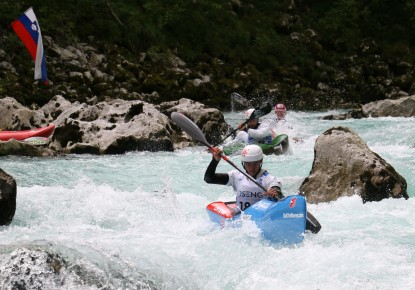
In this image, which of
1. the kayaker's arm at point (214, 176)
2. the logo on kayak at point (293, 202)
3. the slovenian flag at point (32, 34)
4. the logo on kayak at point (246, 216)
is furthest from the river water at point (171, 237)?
the slovenian flag at point (32, 34)

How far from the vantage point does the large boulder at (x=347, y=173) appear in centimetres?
819

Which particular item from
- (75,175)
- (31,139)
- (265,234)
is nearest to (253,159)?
(265,234)

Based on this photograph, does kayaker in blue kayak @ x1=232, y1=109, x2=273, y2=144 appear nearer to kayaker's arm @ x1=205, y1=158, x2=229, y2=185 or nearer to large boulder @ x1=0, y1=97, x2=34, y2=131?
large boulder @ x1=0, y1=97, x2=34, y2=131

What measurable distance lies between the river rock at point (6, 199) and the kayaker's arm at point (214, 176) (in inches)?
87.4

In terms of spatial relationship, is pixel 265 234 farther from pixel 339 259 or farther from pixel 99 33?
pixel 99 33

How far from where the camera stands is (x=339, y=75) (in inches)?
1040

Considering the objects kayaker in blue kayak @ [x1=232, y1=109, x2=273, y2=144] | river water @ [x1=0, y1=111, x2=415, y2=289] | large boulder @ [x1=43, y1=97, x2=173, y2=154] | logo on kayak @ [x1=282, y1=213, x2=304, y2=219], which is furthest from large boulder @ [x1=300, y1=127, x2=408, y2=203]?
large boulder @ [x1=43, y1=97, x2=173, y2=154]

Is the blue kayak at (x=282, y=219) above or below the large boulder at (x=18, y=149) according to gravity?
above

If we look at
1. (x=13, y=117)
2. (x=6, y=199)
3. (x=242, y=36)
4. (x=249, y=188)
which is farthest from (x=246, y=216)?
(x=242, y=36)

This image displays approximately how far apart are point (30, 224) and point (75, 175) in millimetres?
3151

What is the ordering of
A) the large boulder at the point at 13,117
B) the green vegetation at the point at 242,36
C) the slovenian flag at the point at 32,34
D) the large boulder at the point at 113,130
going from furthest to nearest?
the green vegetation at the point at 242,36
the slovenian flag at the point at 32,34
the large boulder at the point at 13,117
the large boulder at the point at 113,130

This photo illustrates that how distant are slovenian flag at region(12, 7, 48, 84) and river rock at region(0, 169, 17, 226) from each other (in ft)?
29.5

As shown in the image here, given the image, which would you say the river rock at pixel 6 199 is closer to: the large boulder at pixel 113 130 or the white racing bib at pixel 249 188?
the white racing bib at pixel 249 188

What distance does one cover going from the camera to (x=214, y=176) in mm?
7102
